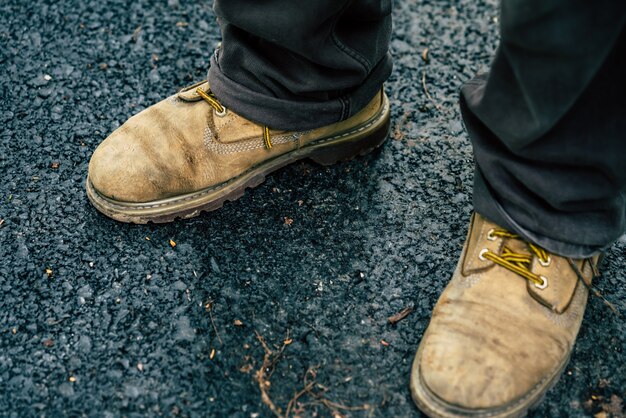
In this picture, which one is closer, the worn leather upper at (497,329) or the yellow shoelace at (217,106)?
the worn leather upper at (497,329)

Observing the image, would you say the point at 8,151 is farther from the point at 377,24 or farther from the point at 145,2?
the point at 377,24

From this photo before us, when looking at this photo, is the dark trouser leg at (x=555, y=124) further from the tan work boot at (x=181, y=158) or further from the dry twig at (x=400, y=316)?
the tan work boot at (x=181, y=158)

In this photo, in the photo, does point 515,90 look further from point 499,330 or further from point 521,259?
point 499,330

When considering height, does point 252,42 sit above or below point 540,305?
above

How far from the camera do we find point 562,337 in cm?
142

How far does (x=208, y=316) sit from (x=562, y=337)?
2.75 feet

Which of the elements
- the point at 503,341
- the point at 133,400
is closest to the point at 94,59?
the point at 133,400

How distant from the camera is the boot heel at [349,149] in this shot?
72.6 inches

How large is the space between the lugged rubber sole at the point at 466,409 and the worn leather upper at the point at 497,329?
12mm

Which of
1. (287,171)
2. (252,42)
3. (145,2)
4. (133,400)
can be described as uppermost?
(252,42)

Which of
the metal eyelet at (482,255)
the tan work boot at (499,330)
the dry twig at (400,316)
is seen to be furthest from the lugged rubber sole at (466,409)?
the metal eyelet at (482,255)

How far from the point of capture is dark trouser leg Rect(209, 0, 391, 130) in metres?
1.39

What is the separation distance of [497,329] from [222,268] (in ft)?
2.35

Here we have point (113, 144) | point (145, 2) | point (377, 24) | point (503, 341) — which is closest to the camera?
point (503, 341)
